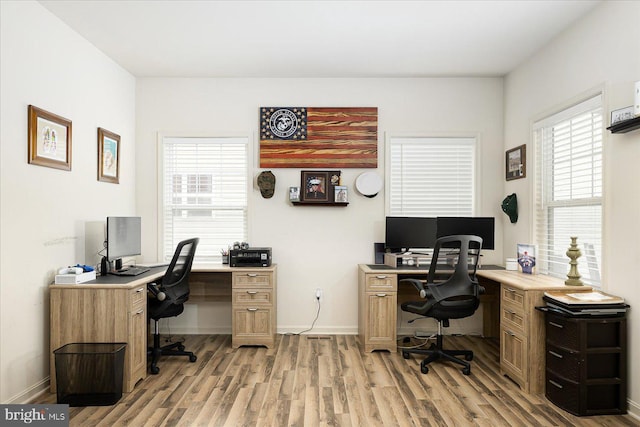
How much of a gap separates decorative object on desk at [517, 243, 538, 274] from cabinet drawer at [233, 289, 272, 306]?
2.45m

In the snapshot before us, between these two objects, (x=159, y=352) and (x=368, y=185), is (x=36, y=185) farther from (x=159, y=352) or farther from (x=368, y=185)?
(x=368, y=185)

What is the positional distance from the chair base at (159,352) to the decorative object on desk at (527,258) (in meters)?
3.17

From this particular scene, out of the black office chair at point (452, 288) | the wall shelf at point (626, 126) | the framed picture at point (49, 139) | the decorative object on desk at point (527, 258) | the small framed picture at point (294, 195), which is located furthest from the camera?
the small framed picture at point (294, 195)

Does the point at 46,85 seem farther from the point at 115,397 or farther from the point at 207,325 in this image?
the point at 207,325

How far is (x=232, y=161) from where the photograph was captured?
452 cm

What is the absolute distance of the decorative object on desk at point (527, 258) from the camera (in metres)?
3.52

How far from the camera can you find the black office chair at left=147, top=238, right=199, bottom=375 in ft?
11.0

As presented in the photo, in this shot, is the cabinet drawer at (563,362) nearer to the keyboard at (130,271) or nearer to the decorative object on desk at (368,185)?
the decorative object on desk at (368,185)

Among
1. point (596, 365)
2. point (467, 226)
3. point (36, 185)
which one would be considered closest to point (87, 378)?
point (36, 185)

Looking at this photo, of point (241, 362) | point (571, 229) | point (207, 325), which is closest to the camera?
point (571, 229)

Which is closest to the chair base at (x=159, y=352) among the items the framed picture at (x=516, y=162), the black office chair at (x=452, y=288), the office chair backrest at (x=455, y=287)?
the black office chair at (x=452, y=288)

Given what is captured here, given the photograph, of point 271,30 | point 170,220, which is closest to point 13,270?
point 170,220

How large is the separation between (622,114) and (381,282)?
7.69 ft

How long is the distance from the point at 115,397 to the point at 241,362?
3.63 ft
